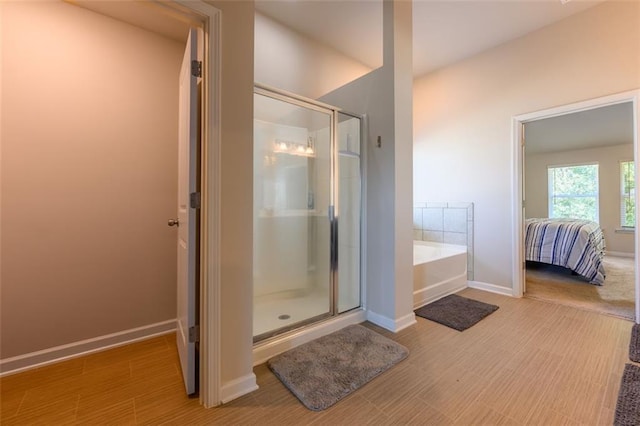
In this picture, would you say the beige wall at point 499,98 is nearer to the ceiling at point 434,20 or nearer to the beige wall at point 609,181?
the ceiling at point 434,20

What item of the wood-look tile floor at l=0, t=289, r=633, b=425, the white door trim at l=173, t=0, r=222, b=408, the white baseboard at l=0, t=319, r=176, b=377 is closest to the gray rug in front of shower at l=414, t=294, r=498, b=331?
the wood-look tile floor at l=0, t=289, r=633, b=425

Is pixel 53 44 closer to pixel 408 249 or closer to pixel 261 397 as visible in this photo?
pixel 261 397

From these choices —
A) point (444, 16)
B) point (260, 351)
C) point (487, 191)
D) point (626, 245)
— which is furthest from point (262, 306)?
point (626, 245)

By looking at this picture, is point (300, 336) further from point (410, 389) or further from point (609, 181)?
point (609, 181)

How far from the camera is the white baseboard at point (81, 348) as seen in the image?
1.65m

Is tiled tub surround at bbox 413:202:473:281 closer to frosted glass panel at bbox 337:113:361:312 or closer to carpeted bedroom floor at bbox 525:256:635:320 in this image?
carpeted bedroom floor at bbox 525:256:635:320

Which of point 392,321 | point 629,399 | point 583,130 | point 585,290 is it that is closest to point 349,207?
point 392,321

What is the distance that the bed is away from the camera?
339 centimetres

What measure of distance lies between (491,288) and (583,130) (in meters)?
3.82

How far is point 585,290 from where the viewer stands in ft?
10.2

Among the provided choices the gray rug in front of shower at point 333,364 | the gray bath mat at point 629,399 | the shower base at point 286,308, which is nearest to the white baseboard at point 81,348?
the shower base at point 286,308

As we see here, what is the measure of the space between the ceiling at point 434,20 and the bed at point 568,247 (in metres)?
2.62

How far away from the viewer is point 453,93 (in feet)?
11.3

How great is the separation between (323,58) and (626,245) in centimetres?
680
